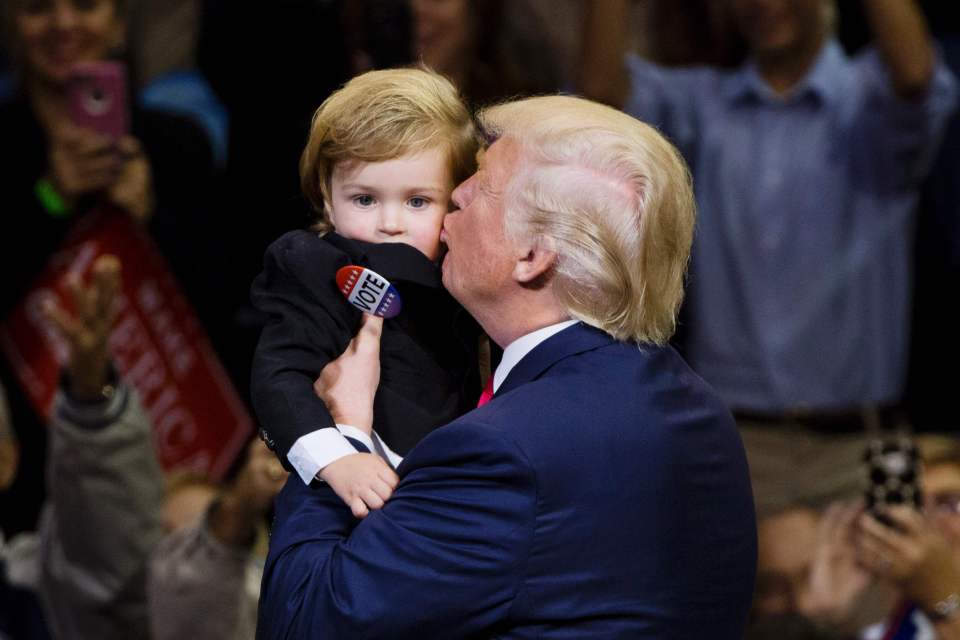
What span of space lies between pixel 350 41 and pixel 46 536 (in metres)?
1.31

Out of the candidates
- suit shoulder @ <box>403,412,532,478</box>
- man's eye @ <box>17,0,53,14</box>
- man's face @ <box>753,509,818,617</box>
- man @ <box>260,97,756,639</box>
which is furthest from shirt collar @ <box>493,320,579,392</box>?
man's eye @ <box>17,0,53,14</box>

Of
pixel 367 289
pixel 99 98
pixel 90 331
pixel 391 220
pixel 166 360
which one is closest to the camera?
pixel 367 289

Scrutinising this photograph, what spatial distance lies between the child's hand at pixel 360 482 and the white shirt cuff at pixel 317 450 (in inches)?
0.6

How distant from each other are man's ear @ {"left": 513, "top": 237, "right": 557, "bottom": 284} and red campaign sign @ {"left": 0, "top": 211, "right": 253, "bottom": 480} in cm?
193

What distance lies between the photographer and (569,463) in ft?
5.65

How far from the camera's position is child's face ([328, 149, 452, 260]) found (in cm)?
202

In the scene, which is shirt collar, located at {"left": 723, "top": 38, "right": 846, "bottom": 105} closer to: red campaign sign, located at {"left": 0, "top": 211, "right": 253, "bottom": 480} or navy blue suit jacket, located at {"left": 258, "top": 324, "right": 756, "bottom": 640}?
red campaign sign, located at {"left": 0, "top": 211, "right": 253, "bottom": 480}

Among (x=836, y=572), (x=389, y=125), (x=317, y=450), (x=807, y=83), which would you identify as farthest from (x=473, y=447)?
(x=807, y=83)

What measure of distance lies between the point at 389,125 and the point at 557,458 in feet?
1.76

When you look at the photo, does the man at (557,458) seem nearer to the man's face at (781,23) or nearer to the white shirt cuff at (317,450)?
the white shirt cuff at (317,450)

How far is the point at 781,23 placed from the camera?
3.71m

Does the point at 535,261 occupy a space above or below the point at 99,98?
above

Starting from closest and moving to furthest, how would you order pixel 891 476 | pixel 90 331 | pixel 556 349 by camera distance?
pixel 556 349, pixel 90 331, pixel 891 476

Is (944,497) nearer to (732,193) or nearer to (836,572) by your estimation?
(836,572)
